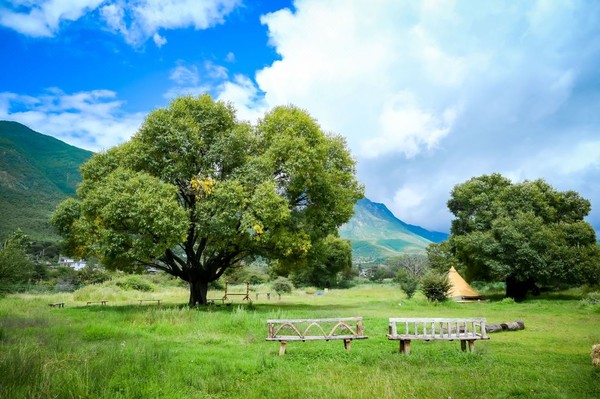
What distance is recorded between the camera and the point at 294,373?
10297 millimetres

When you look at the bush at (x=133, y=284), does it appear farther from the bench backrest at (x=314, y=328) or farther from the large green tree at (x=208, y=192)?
the bench backrest at (x=314, y=328)

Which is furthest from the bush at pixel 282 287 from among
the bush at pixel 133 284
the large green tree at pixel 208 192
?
the large green tree at pixel 208 192

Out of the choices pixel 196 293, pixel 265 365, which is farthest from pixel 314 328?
pixel 196 293

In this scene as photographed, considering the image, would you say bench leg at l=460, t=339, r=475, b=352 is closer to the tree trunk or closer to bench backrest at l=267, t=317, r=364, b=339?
bench backrest at l=267, t=317, r=364, b=339

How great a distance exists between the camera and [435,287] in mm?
32344

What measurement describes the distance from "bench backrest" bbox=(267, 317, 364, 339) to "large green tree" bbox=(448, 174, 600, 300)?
22.8 m

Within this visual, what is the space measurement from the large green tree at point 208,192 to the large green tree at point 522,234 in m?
15.4

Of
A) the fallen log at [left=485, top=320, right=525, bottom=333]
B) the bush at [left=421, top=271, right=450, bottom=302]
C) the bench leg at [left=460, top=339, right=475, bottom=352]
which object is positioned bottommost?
the fallen log at [left=485, top=320, right=525, bottom=333]

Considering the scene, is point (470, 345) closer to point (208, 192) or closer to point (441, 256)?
point (208, 192)

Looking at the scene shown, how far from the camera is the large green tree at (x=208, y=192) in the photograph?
77.2 feet

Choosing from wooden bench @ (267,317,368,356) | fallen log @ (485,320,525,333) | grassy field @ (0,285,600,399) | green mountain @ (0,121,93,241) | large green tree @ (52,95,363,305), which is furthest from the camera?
green mountain @ (0,121,93,241)

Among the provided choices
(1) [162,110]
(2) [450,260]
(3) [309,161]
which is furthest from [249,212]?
(2) [450,260]

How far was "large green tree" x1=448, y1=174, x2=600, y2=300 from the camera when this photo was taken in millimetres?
34781

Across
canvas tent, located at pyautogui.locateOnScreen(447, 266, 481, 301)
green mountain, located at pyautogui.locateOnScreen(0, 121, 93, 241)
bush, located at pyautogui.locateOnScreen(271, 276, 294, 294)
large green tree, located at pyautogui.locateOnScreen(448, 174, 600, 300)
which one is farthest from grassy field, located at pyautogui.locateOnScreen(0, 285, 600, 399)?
A: green mountain, located at pyautogui.locateOnScreen(0, 121, 93, 241)
